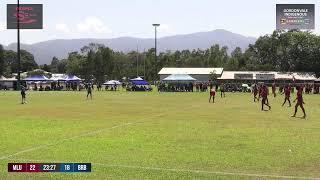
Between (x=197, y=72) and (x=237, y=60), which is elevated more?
(x=237, y=60)

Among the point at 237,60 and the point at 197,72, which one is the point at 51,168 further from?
the point at 237,60

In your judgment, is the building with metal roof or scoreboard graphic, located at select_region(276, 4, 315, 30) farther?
the building with metal roof

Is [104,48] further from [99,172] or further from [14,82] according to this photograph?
[99,172]

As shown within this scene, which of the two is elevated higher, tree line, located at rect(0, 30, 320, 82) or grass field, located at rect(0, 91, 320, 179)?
tree line, located at rect(0, 30, 320, 82)

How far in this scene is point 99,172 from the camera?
11555mm

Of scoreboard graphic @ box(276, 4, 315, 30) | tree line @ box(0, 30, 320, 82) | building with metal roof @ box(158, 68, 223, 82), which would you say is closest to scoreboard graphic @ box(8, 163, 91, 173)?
scoreboard graphic @ box(276, 4, 315, 30)

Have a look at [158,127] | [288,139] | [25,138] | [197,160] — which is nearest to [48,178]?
[197,160]

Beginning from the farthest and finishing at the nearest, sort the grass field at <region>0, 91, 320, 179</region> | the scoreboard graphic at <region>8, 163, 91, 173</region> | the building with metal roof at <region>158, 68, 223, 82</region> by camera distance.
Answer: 1. the building with metal roof at <region>158, 68, 223, 82</region>
2. the grass field at <region>0, 91, 320, 179</region>
3. the scoreboard graphic at <region>8, 163, 91, 173</region>

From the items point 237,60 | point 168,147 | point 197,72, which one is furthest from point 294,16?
point 237,60

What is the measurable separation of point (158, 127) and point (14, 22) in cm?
6316

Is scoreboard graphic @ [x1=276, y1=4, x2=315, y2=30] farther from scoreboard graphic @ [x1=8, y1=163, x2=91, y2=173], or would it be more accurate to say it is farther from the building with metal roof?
scoreboard graphic @ [x1=8, y1=163, x2=91, y2=173]

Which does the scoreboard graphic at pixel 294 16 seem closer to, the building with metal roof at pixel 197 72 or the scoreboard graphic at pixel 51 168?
the building with metal roof at pixel 197 72

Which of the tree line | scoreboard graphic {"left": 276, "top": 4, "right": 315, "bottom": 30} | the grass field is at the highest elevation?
scoreboard graphic {"left": 276, "top": 4, "right": 315, "bottom": 30}

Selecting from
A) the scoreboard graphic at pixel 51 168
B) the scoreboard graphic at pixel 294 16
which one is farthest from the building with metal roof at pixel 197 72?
the scoreboard graphic at pixel 51 168
